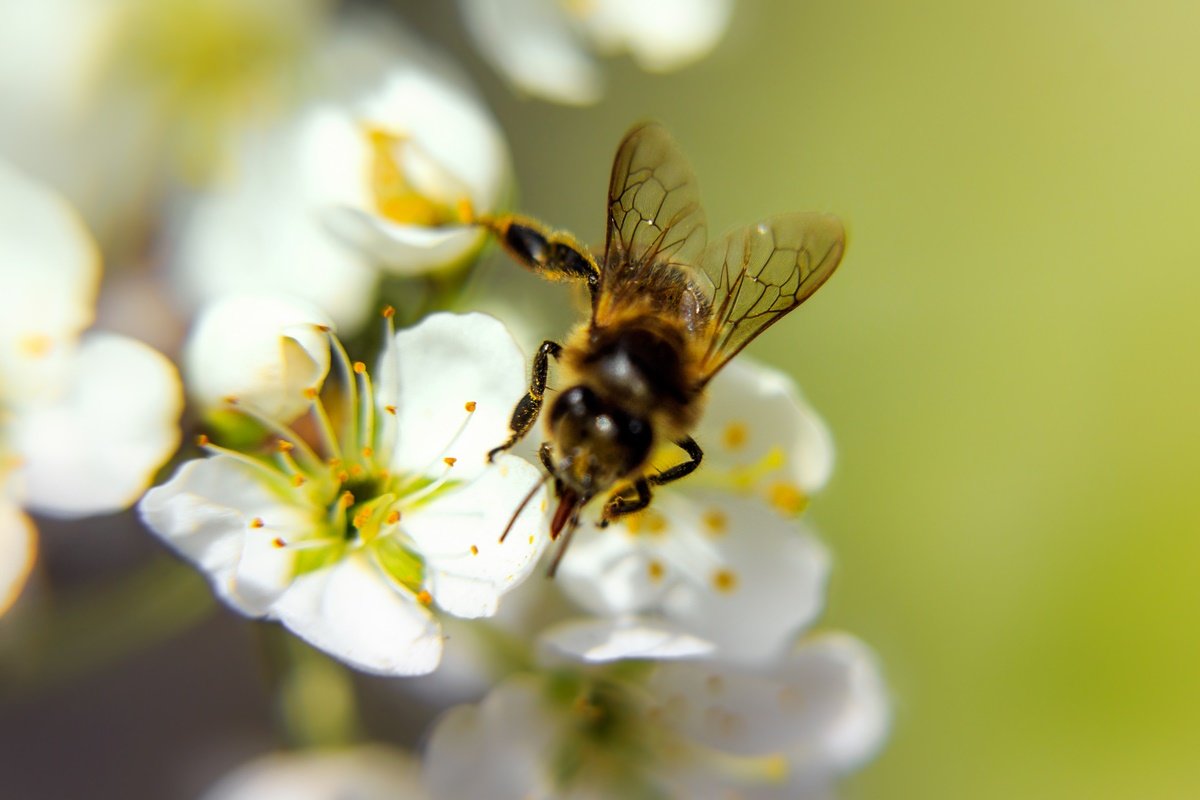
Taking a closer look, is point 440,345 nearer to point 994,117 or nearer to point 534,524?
point 534,524

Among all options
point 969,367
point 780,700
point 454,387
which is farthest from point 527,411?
point 969,367

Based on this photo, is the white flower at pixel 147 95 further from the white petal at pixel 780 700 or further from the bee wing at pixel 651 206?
the white petal at pixel 780 700

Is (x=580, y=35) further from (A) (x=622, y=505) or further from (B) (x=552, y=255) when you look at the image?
(A) (x=622, y=505)

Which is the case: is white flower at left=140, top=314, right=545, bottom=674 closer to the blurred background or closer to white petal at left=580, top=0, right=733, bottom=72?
white petal at left=580, top=0, right=733, bottom=72

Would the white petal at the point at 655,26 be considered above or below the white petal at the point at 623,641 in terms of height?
above

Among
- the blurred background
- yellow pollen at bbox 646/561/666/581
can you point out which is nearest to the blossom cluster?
yellow pollen at bbox 646/561/666/581

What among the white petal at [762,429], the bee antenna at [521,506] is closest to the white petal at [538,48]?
the white petal at [762,429]
